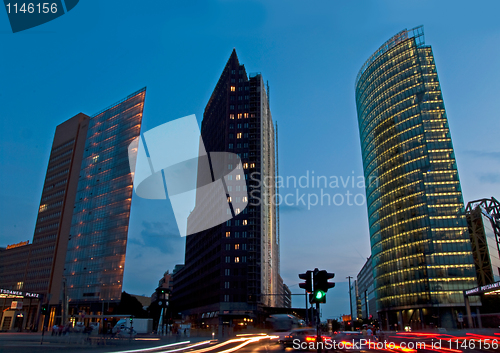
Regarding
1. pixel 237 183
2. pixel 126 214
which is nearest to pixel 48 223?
pixel 126 214

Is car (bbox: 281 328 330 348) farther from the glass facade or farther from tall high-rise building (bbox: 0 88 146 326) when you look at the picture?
tall high-rise building (bbox: 0 88 146 326)

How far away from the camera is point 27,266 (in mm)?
120750

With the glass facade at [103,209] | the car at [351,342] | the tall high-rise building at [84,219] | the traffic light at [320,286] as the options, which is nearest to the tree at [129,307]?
the tall high-rise building at [84,219]

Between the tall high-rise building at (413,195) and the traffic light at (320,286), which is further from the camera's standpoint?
the tall high-rise building at (413,195)

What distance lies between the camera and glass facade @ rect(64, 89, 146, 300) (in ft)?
334

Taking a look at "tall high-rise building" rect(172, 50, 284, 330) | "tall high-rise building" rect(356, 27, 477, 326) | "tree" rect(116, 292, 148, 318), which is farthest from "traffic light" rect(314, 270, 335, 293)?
"tree" rect(116, 292, 148, 318)

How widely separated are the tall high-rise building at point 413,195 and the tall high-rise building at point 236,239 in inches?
1448

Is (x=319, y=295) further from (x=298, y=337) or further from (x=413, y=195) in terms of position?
(x=413, y=195)

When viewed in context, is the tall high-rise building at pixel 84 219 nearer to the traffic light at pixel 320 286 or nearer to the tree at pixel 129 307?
the tree at pixel 129 307

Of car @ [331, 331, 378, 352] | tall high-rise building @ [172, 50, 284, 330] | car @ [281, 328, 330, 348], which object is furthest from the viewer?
tall high-rise building @ [172, 50, 284, 330]

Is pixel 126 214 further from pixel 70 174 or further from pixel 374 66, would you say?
pixel 374 66

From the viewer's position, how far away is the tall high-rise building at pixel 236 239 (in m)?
101

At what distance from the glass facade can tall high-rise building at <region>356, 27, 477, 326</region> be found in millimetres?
75839

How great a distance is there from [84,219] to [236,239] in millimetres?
45813
